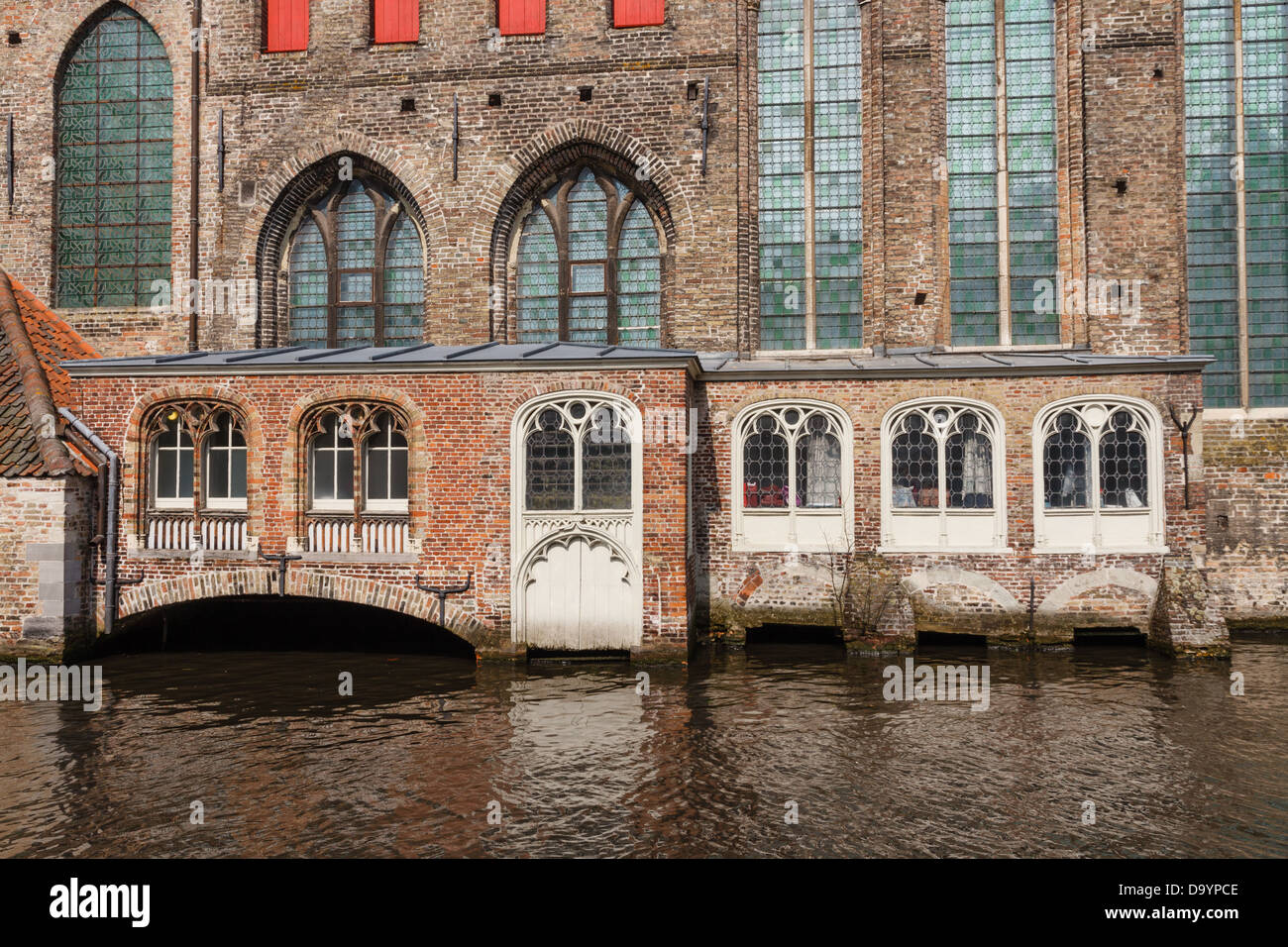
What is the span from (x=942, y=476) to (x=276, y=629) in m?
11.7

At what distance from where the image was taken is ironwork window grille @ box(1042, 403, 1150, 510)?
1336 cm

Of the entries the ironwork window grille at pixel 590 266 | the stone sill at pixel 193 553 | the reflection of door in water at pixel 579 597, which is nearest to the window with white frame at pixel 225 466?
the stone sill at pixel 193 553

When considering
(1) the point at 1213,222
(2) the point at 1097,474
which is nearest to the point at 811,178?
(1) the point at 1213,222

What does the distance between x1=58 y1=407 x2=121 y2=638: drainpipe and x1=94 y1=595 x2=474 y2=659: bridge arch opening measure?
248mm

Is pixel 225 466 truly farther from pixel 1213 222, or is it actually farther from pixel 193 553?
pixel 1213 222

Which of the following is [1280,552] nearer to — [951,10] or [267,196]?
[951,10]

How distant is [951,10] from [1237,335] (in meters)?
8.60

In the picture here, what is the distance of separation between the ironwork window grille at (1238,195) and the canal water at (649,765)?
7.17 m

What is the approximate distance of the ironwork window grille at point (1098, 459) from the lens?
13.4 metres

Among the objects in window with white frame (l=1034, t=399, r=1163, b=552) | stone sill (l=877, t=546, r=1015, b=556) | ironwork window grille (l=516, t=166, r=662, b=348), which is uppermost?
ironwork window grille (l=516, t=166, r=662, b=348)

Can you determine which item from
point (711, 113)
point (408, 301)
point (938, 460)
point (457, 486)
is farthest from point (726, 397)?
point (408, 301)

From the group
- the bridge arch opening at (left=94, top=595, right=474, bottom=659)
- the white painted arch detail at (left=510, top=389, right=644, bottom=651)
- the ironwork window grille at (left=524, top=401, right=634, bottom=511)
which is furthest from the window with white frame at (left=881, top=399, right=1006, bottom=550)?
the bridge arch opening at (left=94, top=595, right=474, bottom=659)

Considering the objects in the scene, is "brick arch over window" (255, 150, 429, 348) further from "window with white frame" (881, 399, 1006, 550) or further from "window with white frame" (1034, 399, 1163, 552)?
"window with white frame" (1034, 399, 1163, 552)

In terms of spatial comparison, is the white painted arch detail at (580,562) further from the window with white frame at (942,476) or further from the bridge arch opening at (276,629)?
the window with white frame at (942,476)
